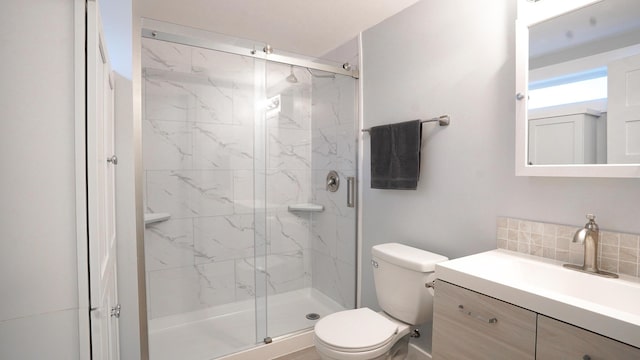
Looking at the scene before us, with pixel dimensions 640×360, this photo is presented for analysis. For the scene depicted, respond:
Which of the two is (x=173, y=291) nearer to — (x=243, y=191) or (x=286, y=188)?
(x=243, y=191)

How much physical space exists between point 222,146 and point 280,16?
1.07 m

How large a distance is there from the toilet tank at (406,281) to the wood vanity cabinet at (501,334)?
322 mm

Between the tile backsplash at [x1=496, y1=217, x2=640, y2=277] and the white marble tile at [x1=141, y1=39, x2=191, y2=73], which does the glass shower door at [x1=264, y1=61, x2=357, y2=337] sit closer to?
the white marble tile at [x1=141, y1=39, x2=191, y2=73]

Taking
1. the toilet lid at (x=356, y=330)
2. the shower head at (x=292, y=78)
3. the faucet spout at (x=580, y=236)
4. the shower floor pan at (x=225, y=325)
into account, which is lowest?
the shower floor pan at (x=225, y=325)

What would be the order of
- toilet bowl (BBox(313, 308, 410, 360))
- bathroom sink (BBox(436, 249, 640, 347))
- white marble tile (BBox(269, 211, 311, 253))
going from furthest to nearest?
white marble tile (BBox(269, 211, 311, 253)) → toilet bowl (BBox(313, 308, 410, 360)) → bathroom sink (BBox(436, 249, 640, 347))

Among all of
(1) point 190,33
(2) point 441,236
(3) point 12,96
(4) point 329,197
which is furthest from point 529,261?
(1) point 190,33

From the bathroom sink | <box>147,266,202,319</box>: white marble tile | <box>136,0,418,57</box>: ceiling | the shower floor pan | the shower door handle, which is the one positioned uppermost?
<box>136,0,418,57</box>: ceiling

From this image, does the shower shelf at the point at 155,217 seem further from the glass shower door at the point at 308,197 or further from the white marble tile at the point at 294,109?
the white marble tile at the point at 294,109

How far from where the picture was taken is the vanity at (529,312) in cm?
86

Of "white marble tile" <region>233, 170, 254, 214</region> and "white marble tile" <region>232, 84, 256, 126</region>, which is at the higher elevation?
"white marble tile" <region>232, 84, 256, 126</region>

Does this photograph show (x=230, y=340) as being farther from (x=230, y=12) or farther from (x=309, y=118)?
(x=230, y=12)

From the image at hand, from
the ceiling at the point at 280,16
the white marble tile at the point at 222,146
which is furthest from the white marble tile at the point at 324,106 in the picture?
the white marble tile at the point at 222,146

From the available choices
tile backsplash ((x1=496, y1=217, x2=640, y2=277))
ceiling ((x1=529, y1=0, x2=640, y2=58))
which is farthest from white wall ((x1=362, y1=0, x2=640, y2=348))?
ceiling ((x1=529, y1=0, x2=640, y2=58))

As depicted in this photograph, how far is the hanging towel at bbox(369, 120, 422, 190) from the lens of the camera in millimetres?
1933
